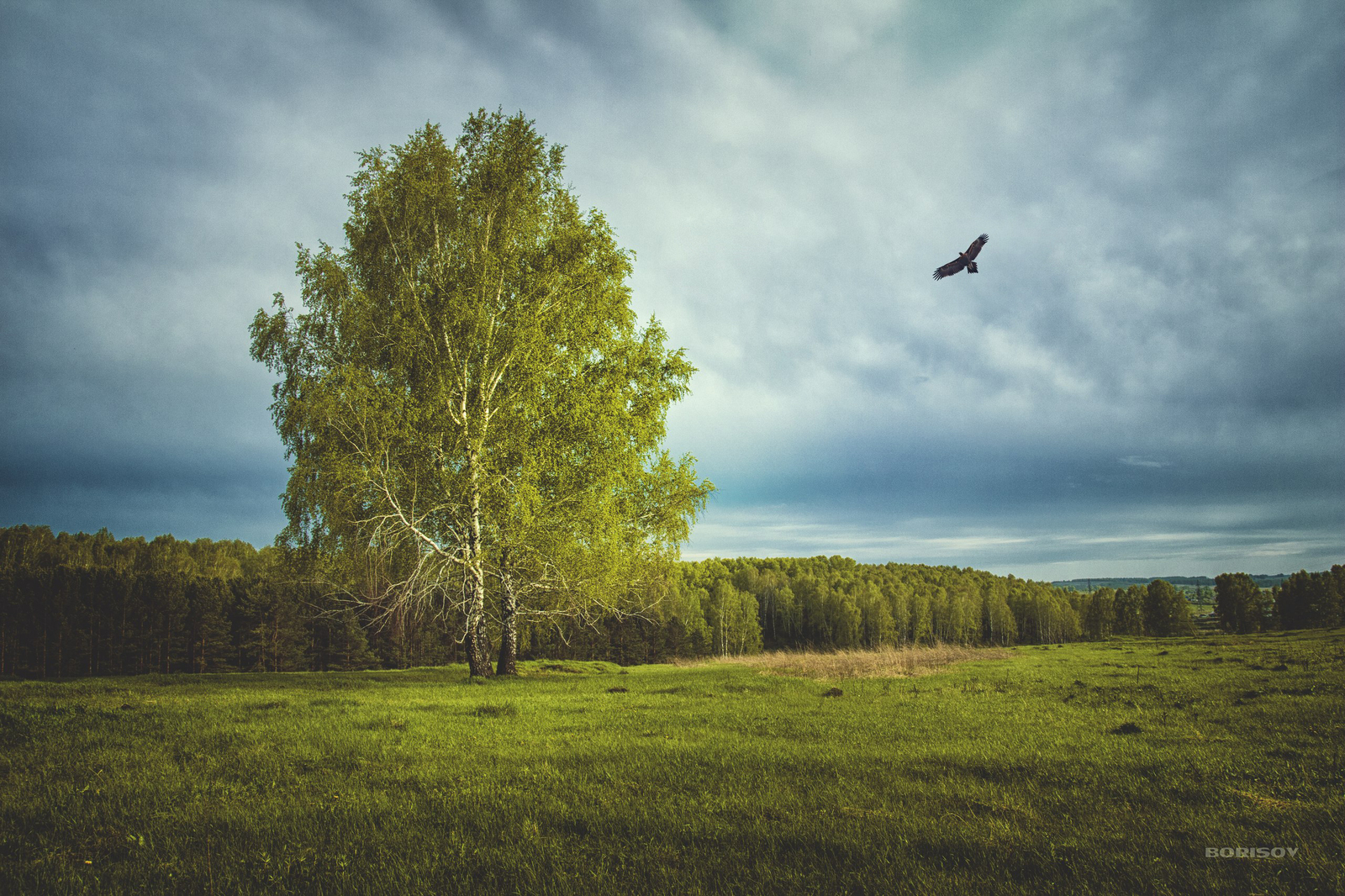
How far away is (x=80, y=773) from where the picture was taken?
7125mm

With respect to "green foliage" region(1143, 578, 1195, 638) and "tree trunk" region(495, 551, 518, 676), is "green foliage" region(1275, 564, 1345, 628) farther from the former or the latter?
"tree trunk" region(495, 551, 518, 676)

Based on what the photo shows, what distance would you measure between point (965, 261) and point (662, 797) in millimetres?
12418

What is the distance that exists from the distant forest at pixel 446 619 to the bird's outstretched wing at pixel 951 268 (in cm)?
1257

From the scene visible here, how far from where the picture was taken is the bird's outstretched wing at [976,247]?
534 inches

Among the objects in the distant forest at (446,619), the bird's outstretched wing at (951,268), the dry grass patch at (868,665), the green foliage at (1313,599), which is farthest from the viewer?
the green foliage at (1313,599)

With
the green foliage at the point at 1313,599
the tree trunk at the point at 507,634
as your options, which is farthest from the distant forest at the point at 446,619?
the tree trunk at the point at 507,634

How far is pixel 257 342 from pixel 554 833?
22.3m

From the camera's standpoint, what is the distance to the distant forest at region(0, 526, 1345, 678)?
50594 mm

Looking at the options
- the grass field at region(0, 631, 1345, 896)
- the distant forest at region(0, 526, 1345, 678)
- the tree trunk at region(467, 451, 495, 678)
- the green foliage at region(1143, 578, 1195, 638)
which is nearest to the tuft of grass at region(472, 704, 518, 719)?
the grass field at region(0, 631, 1345, 896)

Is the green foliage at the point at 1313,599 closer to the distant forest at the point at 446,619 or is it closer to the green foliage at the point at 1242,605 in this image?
the distant forest at the point at 446,619

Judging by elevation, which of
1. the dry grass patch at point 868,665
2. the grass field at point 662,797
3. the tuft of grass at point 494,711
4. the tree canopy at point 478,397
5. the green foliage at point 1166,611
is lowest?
the green foliage at point 1166,611

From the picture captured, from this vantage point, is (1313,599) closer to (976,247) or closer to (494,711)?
(976,247)

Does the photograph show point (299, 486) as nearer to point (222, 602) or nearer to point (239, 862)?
point (239, 862)

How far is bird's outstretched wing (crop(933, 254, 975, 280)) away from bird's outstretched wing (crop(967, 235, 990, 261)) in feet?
0.53
